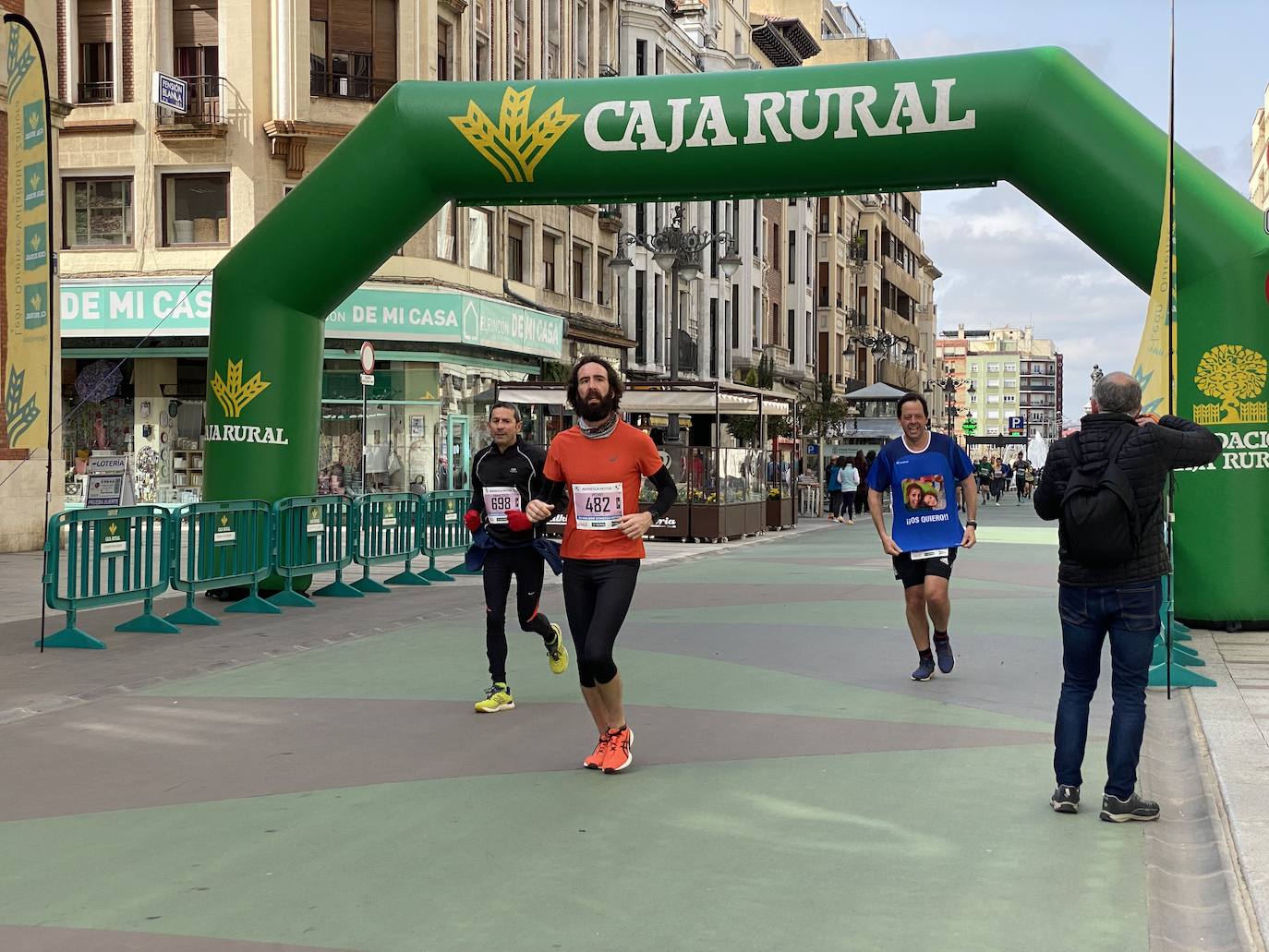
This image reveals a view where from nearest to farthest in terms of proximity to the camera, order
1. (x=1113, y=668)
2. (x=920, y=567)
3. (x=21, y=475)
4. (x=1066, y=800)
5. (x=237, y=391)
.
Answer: (x=1113, y=668) < (x=1066, y=800) < (x=920, y=567) < (x=237, y=391) < (x=21, y=475)

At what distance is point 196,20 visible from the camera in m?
30.8

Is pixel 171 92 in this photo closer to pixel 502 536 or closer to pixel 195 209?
pixel 195 209

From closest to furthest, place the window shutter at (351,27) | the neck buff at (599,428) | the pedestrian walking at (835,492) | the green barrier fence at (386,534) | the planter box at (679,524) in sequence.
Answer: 1. the neck buff at (599,428)
2. the green barrier fence at (386,534)
3. the planter box at (679,524)
4. the window shutter at (351,27)
5. the pedestrian walking at (835,492)

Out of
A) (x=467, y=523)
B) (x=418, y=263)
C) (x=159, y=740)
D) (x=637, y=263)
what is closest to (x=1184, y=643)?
(x=467, y=523)

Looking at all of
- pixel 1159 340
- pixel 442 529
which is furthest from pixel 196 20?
pixel 1159 340

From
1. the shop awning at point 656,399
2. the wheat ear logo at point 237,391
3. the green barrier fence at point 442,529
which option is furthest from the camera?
the shop awning at point 656,399

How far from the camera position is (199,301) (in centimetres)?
3030

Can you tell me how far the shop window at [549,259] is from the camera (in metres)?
39.0

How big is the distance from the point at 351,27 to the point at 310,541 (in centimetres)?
1858

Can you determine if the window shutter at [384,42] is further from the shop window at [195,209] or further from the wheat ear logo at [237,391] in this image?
the wheat ear logo at [237,391]

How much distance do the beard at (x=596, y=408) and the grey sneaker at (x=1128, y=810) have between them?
9.17ft

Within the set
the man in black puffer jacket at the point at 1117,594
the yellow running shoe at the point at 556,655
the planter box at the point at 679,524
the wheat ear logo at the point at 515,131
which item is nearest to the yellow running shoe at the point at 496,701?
the yellow running shoe at the point at 556,655

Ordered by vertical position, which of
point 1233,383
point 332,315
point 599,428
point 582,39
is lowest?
point 599,428

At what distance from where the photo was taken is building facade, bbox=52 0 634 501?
3053 cm
